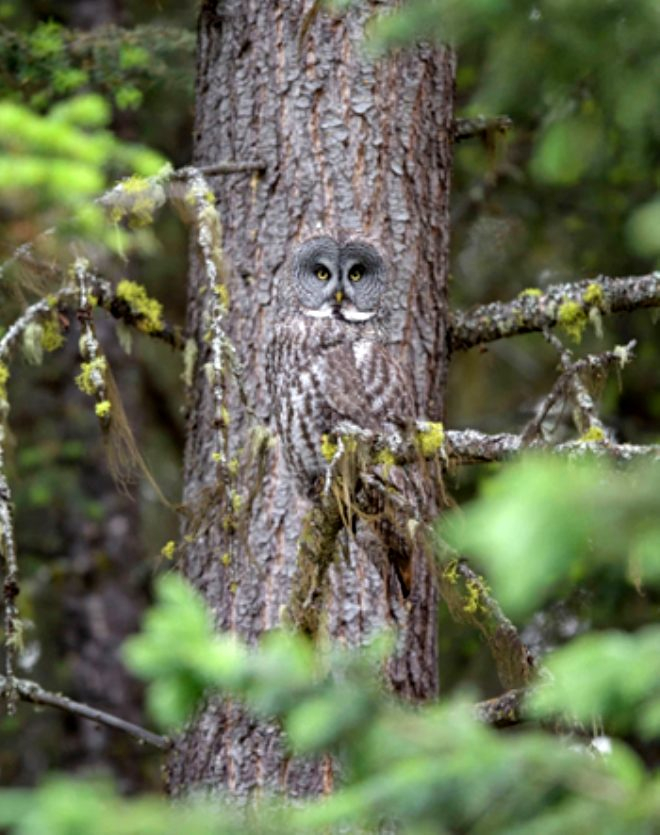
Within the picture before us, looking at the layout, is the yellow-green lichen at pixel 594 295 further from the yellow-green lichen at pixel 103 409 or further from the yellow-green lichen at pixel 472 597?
the yellow-green lichen at pixel 103 409

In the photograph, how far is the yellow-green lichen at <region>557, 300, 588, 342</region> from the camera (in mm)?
4543

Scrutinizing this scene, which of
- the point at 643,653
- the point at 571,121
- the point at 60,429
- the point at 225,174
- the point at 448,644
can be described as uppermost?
the point at 60,429

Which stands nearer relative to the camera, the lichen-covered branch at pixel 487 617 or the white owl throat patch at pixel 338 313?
the lichen-covered branch at pixel 487 617

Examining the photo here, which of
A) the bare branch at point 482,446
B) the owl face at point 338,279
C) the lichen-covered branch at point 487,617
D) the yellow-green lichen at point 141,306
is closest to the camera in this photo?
the lichen-covered branch at point 487,617

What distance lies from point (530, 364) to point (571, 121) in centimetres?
601

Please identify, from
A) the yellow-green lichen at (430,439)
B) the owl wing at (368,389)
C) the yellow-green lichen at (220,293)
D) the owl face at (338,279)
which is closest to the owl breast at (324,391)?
the owl wing at (368,389)

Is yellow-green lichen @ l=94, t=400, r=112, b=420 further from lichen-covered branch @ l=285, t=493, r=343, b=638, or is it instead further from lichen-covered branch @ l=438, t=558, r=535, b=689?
lichen-covered branch @ l=438, t=558, r=535, b=689

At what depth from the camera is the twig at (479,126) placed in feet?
17.0

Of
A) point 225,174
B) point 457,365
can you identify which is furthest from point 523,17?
point 457,365

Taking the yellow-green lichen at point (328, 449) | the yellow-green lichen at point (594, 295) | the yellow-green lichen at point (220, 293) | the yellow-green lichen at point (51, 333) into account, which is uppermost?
the yellow-green lichen at point (594, 295)

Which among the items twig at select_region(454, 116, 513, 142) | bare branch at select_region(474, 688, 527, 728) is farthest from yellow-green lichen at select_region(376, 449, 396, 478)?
twig at select_region(454, 116, 513, 142)

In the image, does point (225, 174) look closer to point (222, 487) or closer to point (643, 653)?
point (222, 487)

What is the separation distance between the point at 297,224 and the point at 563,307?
974mm

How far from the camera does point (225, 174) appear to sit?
4785 mm
